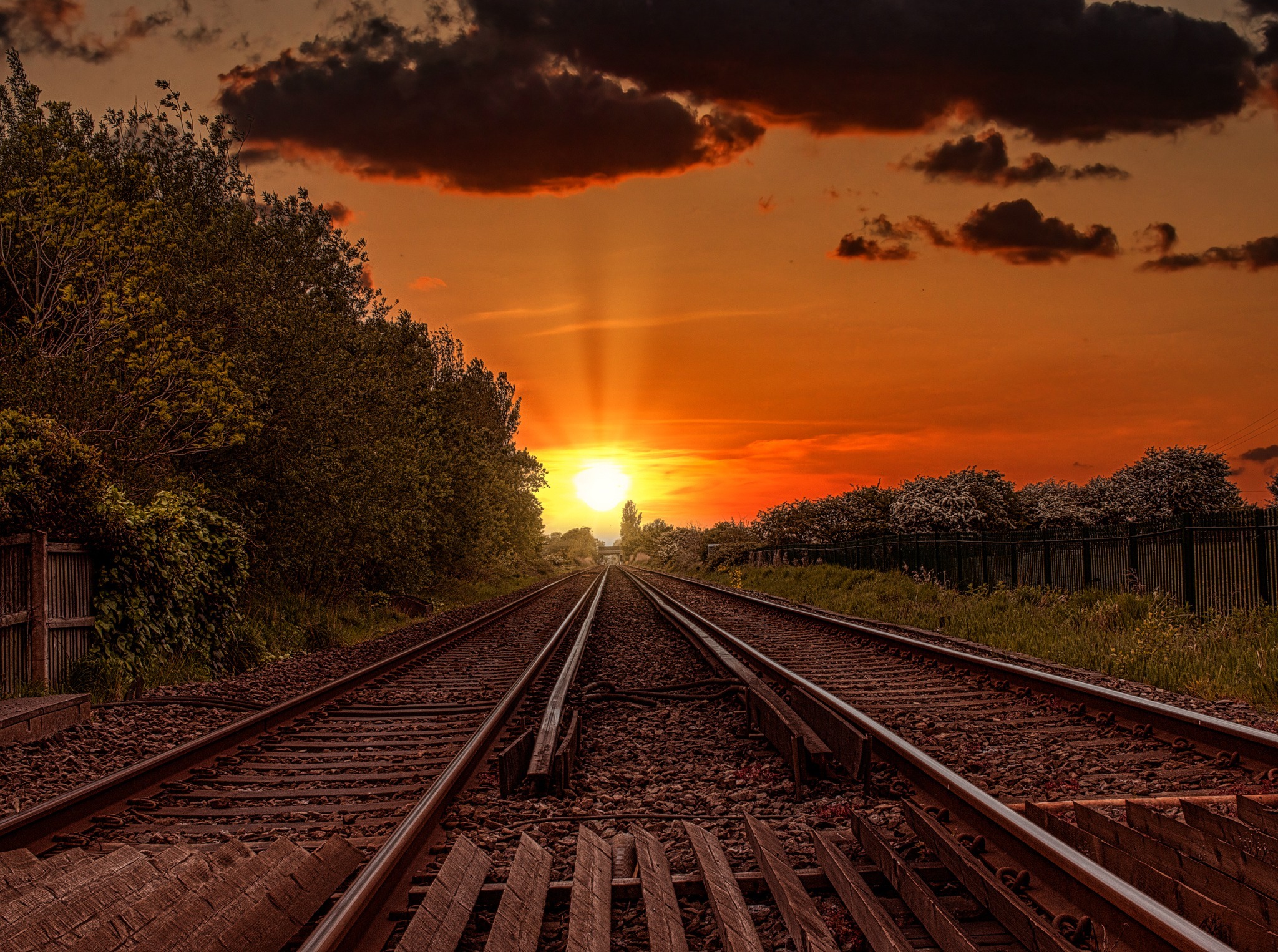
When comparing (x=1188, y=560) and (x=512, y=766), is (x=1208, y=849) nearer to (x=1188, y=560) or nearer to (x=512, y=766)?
(x=512, y=766)

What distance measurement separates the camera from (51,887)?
275 cm

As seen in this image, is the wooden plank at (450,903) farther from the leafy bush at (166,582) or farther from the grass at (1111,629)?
the leafy bush at (166,582)

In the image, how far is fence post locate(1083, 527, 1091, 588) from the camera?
53.3ft

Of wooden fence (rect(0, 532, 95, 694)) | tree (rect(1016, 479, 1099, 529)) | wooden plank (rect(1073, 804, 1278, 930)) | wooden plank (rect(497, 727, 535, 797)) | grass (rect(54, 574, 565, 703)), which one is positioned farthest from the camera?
tree (rect(1016, 479, 1099, 529))

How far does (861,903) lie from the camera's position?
290cm

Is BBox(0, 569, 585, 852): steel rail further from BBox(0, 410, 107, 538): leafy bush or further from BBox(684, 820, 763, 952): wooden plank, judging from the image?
BBox(0, 410, 107, 538): leafy bush

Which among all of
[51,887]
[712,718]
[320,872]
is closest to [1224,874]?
[320,872]

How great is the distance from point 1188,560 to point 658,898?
13.0 m

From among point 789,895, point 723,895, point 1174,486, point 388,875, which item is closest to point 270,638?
point 388,875

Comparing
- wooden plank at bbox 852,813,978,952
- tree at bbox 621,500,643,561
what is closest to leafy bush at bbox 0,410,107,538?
wooden plank at bbox 852,813,978,952

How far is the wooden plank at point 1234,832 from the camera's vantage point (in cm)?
282

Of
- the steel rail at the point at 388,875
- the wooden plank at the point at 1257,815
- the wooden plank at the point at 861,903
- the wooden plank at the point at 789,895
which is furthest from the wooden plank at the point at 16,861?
the wooden plank at the point at 1257,815

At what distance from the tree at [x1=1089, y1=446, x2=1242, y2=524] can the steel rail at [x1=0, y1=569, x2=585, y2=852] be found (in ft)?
144

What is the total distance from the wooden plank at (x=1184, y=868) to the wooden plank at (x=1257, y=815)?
511mm
